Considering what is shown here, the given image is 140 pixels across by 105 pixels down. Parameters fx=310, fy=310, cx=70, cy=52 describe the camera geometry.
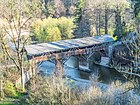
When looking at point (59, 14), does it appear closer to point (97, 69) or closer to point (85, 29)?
point (85, 29)

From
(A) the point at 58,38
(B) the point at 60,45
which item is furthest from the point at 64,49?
(A) the point at 58,38

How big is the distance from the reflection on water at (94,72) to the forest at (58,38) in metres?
1.10

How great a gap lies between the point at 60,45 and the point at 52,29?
10.9 metres

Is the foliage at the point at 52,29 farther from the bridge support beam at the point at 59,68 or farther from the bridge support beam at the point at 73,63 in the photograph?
A: the bridge support beam at the point at 59,68

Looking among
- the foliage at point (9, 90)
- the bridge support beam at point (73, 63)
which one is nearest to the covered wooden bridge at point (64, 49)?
the bridge support beam at point (73, 63)

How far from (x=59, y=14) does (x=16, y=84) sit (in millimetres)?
33630

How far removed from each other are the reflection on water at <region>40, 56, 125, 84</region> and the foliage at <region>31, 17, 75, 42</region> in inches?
295

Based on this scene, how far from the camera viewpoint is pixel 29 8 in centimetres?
2616

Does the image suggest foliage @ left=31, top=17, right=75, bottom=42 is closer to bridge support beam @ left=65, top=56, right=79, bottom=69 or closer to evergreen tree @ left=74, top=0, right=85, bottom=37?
evergreen tree @ left=74, top=0, right=85, bottom=37

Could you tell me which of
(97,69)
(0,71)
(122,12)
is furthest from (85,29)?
(0,71)

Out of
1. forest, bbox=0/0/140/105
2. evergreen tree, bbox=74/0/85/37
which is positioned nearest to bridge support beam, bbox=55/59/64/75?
forest, bbox=0/0/140/105

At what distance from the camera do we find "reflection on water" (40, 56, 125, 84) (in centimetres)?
3307

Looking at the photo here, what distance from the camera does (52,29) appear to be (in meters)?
46.2

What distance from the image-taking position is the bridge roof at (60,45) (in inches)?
1300
